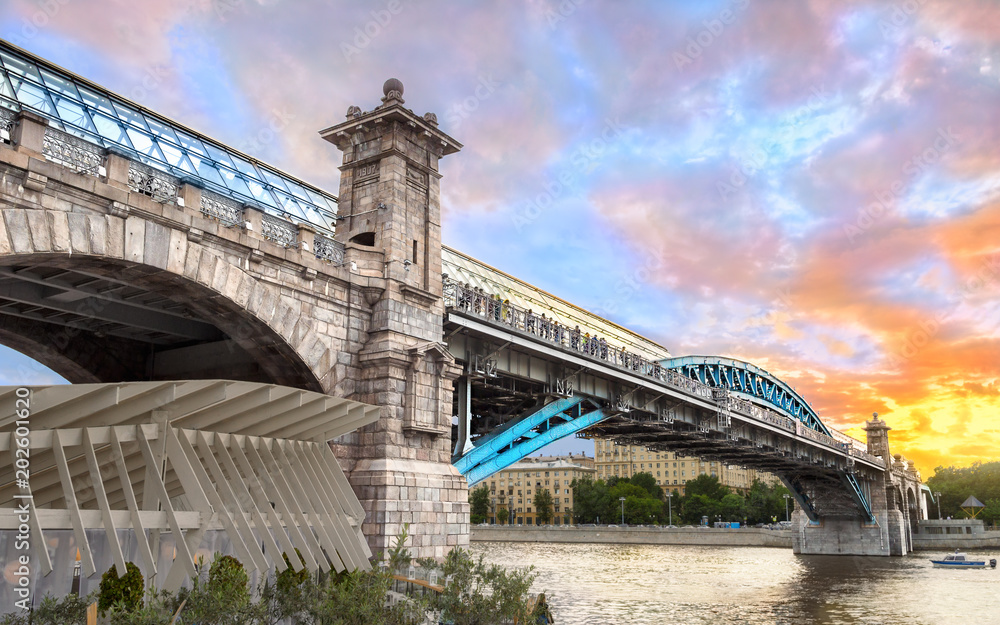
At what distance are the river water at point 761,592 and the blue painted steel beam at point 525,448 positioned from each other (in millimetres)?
5336

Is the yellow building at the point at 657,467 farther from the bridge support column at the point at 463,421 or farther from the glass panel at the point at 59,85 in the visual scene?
the glass panel at the point at 59,85

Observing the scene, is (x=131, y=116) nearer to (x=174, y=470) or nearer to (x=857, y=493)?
(x=174, y=470)

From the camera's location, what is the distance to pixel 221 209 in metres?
17.0

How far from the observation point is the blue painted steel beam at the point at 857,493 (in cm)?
7119

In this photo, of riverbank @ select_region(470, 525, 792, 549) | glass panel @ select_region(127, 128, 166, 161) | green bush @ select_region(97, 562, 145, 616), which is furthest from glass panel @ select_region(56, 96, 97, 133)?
riverbank @ select_region(470, 525, 792, 549)

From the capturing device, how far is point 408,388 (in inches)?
783

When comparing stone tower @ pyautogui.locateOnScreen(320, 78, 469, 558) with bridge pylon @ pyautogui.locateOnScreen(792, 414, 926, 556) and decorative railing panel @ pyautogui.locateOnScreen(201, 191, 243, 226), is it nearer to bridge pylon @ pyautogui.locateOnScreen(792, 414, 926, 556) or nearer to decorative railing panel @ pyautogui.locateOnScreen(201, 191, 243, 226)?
decorative railing panel @ pyautogui.locateOnScreen(201, 191, 243, 226)

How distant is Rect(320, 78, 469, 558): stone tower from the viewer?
1911 centimetres

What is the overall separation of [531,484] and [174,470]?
14924cm

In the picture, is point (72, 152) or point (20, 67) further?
point (20, 67)

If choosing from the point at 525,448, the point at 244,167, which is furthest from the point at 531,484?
the point at 244,167

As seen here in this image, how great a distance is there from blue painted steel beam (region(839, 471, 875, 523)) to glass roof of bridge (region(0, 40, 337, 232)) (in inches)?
2383

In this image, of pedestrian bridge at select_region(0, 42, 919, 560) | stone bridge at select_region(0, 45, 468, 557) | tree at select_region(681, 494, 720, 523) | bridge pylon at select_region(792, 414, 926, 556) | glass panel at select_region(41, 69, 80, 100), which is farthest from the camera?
tree at select_region(681, 494, 720, 523)

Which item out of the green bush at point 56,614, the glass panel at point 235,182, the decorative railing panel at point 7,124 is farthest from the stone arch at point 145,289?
the green bush at point 56,614
